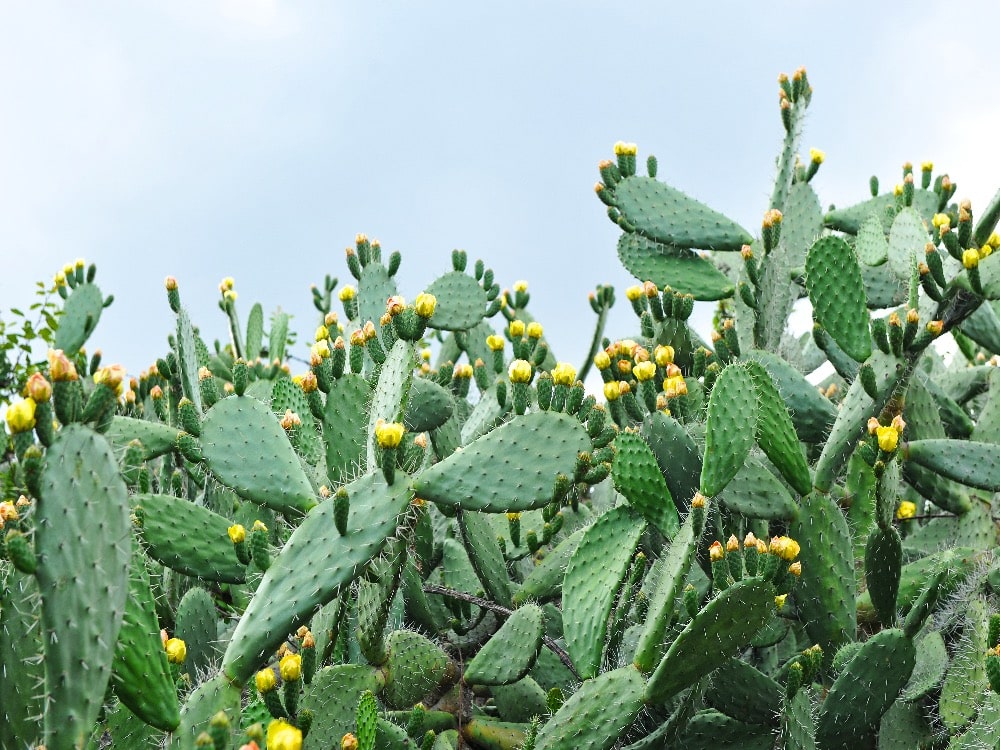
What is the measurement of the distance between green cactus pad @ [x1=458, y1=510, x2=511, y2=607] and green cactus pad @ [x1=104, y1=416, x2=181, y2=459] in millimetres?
1121

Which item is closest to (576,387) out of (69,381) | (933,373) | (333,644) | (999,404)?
(333,644)

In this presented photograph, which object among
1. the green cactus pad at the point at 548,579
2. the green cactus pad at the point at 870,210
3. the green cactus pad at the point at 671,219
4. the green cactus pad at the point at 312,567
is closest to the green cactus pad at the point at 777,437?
the green cactus pad at the point at 548,579

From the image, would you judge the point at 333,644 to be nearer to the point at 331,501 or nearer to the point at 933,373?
the point at 331,501

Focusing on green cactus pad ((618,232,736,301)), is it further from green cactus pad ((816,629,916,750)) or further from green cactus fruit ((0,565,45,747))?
green cactus fruit ((0,565,45,747))

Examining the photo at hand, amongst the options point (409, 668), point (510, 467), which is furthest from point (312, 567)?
point (409, 668)

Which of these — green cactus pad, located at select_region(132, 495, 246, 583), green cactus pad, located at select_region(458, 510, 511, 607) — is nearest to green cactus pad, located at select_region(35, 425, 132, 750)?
green cactus pad, located at select_region(132, 495, 246, 583)

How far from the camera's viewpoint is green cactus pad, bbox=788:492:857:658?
10.2 ft

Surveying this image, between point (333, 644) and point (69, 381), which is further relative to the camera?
point (333, 644)

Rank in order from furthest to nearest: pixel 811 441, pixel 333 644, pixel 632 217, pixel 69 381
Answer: pixel 632 217
pixel 811 441
pixel 333 644
pixel 69 381

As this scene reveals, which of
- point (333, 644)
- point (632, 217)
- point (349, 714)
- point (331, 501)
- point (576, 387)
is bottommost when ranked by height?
point (349, 714)

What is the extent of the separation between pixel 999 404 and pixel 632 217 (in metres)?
1.71

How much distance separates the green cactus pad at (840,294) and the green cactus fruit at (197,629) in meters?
2.22

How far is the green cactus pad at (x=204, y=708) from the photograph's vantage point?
2.30 metres

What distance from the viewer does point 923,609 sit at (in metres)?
2.79
